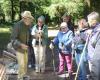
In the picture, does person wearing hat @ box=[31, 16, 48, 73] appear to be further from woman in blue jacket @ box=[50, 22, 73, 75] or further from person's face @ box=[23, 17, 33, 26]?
person's face @ box=[23, 17, 33, 26]

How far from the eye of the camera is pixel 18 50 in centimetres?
975

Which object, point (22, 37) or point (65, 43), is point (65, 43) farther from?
point (22, 37)

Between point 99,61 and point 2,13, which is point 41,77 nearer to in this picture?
point 99,61

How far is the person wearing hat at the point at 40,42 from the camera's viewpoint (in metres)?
11.9

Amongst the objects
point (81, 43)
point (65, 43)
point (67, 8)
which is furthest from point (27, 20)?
point (67, 8)

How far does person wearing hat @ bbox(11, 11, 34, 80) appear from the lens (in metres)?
9.60

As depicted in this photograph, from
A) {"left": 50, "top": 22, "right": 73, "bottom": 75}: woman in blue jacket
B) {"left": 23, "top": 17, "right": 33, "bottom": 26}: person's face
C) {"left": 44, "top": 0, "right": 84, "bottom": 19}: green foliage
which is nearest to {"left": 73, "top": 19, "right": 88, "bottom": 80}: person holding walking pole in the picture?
{"left": 50, "top": 22, "right": 73, "bottom": 75}: woman in blue jacket

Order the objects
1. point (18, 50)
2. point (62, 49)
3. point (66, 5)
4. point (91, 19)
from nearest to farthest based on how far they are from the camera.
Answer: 1. point (91, 19)
2. point (18, 50)
3. point (62, 49)
4. point (66, 5)

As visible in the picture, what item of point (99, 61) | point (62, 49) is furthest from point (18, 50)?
point (99, 61)

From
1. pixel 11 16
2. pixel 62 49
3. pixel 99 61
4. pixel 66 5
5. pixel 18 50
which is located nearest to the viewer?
pixel 99 61

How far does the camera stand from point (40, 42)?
12.0 metres

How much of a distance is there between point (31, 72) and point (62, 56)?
50.7 inches

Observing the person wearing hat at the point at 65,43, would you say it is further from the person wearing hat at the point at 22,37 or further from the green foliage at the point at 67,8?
the green foliage at the point at 67,8

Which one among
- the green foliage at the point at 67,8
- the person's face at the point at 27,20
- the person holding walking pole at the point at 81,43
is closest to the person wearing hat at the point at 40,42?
the person's face at the point at 27,20
